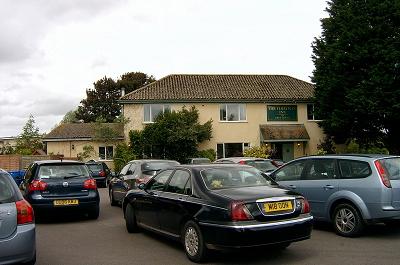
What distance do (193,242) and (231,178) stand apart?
125 centimetres

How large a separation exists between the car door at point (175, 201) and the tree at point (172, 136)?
24.2 metres

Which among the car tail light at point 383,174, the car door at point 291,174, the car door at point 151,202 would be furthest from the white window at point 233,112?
the car tail light at point 383,174

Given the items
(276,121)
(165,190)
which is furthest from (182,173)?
(276,121)

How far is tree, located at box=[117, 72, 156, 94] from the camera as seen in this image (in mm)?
63000

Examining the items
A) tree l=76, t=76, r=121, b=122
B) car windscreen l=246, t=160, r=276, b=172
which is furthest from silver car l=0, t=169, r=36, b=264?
tree l=76, t=76, r=121, b=122

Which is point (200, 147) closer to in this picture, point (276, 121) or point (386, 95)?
point (276, 121)

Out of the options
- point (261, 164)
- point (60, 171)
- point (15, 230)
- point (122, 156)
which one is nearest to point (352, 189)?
point (15, 230)

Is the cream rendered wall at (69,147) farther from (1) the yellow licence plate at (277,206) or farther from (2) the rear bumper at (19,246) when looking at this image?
(2) the rear bumper at (19,246)

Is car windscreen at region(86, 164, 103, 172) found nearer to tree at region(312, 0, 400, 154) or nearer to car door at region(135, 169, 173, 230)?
tree at region(312, 0, 400, 154)

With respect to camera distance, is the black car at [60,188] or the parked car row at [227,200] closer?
the parked car row at [227,200]

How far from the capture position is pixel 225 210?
6.52 meters

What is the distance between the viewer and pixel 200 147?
35000mm

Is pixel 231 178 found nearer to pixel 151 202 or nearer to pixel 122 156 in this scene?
pixel 151 202

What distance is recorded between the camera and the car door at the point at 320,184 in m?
9.12
